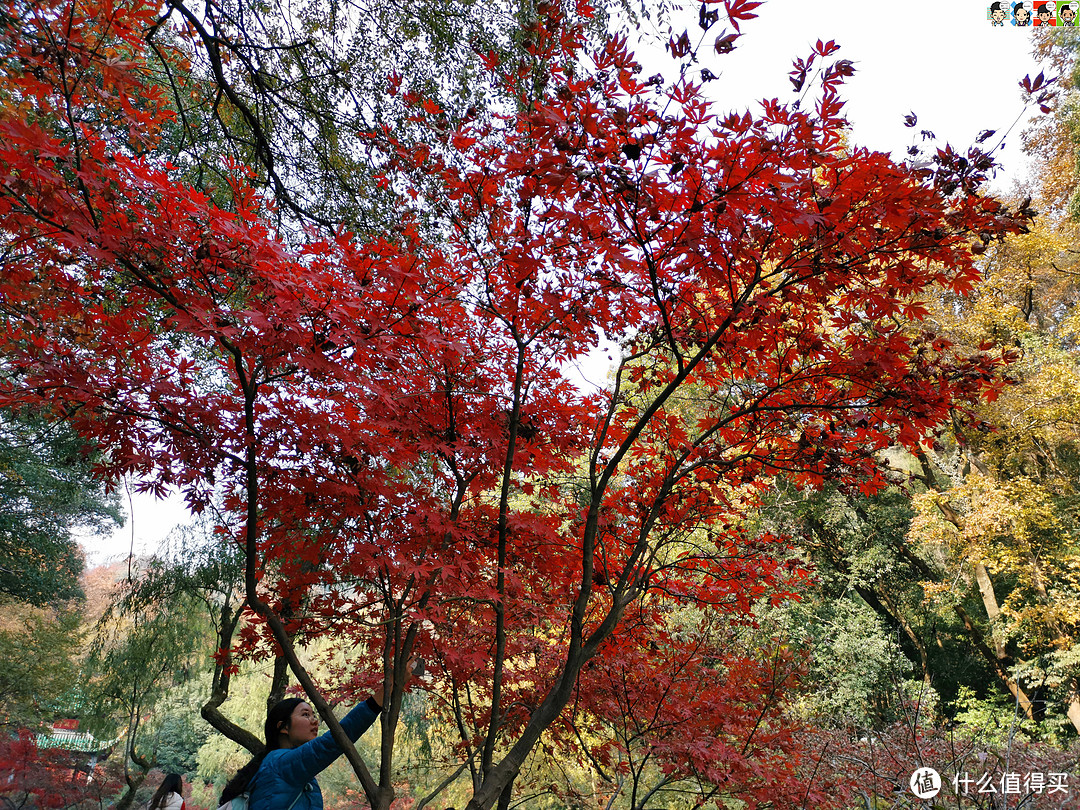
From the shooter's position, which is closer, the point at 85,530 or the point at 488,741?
the point at 488,741

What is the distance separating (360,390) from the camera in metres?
2.02

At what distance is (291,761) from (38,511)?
8.47 metres

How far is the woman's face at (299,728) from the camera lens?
201 cm

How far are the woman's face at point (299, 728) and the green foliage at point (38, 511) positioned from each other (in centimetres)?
495

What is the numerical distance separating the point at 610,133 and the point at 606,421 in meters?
1.03

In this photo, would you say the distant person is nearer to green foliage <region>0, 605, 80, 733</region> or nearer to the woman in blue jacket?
the woman in blue jacket

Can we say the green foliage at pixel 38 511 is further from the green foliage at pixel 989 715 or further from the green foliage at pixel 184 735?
the green foliage at pixel 989 715

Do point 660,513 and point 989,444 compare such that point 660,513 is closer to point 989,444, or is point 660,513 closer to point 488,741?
point 488,741

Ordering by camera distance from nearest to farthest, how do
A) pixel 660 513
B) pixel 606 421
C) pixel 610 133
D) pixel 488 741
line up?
pixel 610 133 → pixel 488 741 → pixel 606 421 → pixel 660 513

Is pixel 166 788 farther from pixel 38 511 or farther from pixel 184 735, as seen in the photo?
pixel 184 735

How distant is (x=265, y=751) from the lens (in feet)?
6.40

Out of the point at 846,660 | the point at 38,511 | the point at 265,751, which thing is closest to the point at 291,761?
the point at 265,751

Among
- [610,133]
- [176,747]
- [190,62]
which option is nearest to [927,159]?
[610,133]

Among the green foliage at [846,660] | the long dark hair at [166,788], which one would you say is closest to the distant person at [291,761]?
the long dark hair at [166,788]
